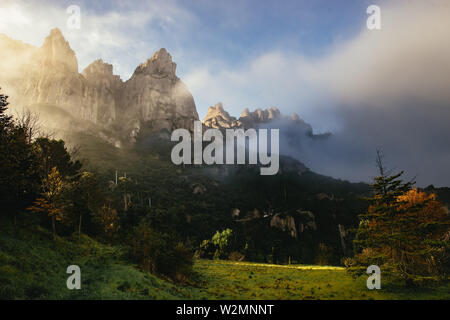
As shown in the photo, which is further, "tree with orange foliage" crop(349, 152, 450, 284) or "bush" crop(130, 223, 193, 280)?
"bush" crop(130, 223, 193, 280)

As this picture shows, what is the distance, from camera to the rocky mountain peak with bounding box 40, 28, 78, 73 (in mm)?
180250

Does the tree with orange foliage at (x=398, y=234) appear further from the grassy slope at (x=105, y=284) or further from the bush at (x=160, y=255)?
the bush at (x=160, y=255)

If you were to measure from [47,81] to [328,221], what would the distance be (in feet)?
680

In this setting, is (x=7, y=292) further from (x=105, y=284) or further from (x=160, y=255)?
(x=160, y=255)

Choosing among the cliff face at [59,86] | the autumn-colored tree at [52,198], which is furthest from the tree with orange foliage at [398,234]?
the cliff face at [59,86]

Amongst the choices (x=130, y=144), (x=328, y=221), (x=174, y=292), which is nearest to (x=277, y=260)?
(x=328, y=221)

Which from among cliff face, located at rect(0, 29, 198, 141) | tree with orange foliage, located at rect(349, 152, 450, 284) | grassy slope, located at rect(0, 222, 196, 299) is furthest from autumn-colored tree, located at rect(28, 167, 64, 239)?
cliff face, located at rect(0, 29, 198, 141)

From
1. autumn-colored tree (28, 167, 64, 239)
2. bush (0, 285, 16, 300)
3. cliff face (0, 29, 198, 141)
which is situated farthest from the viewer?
cliff face (0, 29, 198, 141)

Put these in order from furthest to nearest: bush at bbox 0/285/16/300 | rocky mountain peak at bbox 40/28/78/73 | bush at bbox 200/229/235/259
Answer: rocky mountain peak at bbox 40/28/78/73, bush at bbox 200/229/235/259, bush at bbox 0/285/16/300

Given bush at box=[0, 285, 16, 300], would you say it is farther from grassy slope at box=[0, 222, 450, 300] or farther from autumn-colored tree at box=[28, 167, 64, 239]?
autumn-colored tree at box=[28, 167, 64, 239]

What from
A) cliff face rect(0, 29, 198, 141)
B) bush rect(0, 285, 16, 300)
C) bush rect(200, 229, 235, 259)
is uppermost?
cliff face rect(0, 29, 198, 141)

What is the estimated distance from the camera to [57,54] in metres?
185
